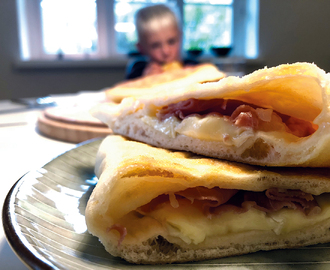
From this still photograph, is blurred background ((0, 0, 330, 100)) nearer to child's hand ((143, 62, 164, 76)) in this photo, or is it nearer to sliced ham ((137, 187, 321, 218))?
child's hand ((143, 62, 164, 76))

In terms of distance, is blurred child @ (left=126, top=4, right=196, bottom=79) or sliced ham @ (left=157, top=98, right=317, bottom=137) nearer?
sliced ham @ (left=157, top=98, right=317, bottom=137)

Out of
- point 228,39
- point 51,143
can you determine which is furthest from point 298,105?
point 228,39

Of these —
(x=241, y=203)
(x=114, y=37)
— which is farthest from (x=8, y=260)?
(x=114, y=37)

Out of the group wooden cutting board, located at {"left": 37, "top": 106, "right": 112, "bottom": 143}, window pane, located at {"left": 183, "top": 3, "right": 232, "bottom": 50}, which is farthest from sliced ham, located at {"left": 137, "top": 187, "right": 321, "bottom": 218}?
window pane, located at {"left": 183, "top": 3, "right": 232, "bottom": 50}

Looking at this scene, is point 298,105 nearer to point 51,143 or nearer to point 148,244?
point 148,244

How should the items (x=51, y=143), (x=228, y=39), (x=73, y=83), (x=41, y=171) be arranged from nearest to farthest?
(x=41, y=171) → (x=51, y=143) → (x=73, y=83) → (x=228, y=39)

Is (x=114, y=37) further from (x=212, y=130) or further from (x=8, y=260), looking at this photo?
(x=8, y=260)

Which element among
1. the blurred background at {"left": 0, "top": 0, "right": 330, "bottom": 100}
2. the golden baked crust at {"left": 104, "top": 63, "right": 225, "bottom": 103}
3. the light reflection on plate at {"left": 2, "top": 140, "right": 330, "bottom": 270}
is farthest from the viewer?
the blurred background at {"left": 0, "top": 0, "right": 330, "bottom": 100}
